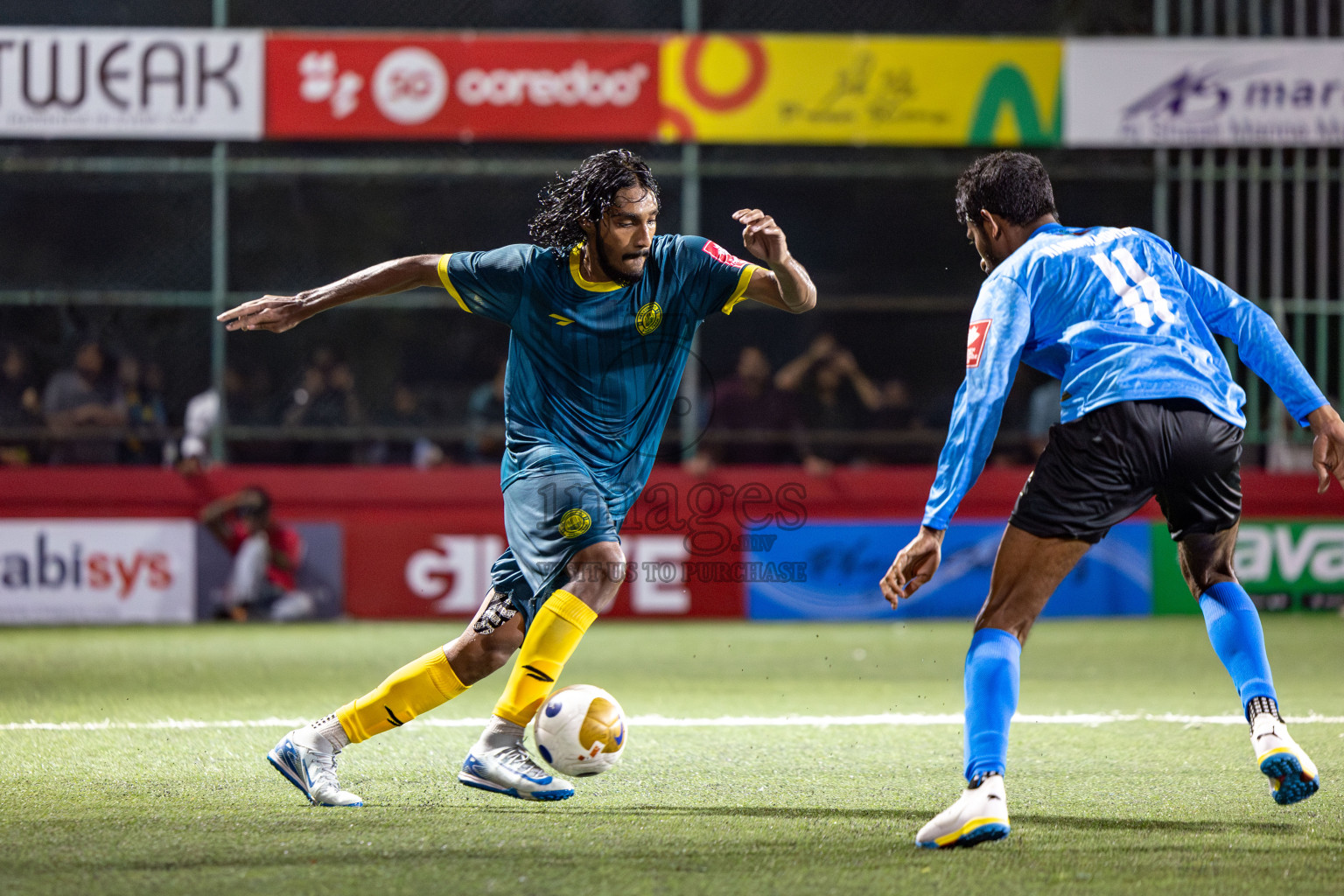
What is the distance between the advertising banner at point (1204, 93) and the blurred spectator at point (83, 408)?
889cm

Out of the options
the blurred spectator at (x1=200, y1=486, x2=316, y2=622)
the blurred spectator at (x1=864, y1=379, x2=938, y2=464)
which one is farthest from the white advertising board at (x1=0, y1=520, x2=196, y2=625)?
the blurred spectator at (x1=864, y1=379, x2=938, y2=464)

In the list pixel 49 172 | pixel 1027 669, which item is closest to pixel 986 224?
pixel 1027 669

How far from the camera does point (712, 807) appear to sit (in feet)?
16.5

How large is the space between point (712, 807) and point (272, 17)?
1298cm

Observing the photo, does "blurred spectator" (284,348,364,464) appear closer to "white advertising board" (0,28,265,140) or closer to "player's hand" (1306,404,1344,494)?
"white advertising board" (0,28,265,140)

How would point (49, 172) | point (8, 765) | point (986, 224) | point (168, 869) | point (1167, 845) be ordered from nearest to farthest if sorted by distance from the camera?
1. point (168, 869)
2. point (1167, 845)
3. point (986, 224)
4. point (8, 765)
5. point (49, 172)

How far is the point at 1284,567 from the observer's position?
45.1 ft

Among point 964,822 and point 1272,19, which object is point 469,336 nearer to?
point 1272,19

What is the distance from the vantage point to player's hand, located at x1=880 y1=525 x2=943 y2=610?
14.0ft

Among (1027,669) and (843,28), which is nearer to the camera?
(1027,669)

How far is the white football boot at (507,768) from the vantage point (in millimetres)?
5141

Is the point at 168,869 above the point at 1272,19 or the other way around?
the other way around

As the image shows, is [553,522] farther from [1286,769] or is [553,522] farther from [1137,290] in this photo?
[1286,769]

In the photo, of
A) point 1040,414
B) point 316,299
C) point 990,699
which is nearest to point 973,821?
point 990,699
